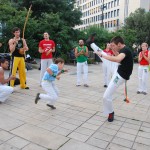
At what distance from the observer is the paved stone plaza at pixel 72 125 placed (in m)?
3.84

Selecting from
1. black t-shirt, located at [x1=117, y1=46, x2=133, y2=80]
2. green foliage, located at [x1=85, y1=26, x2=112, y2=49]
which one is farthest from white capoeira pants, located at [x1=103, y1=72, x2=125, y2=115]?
green foliage, located at [x1=85, y1=26, x2=112, y2=49]

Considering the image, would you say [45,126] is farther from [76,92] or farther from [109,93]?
[76,92]

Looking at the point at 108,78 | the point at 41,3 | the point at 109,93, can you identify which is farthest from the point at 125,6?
the point at 109,93

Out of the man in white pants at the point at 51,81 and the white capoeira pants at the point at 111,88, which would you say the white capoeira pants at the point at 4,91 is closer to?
the man in white pants at the point at 51,81

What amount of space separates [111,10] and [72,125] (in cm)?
6821

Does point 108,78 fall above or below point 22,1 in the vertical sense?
below

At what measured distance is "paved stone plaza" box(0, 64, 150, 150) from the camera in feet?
12.6

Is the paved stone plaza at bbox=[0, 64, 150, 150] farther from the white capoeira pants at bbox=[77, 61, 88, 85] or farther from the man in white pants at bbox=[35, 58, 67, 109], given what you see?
the white capoeira pants at bbox=[77, 61, 88, 85]

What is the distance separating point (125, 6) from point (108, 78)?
56.4 metres

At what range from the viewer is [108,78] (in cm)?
887

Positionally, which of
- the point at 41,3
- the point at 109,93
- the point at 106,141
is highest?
the point at 41,3

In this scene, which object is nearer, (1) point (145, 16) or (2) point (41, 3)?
(2) point (41, 3)

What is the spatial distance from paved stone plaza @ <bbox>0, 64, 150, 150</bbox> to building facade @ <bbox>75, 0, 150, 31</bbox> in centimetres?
4239

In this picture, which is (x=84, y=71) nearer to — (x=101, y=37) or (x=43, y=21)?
(x=43, y=21)
